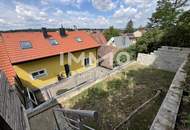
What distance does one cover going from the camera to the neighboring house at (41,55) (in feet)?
29.6

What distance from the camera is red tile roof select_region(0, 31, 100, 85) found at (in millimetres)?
7784

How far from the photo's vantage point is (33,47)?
1039 centimetres

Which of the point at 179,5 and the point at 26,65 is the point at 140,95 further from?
the point at 179,5

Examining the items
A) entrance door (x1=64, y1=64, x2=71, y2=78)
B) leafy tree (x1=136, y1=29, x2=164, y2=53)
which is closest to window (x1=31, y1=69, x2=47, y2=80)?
entrance door (x1=64, y1=64, x2=71, y2=78)

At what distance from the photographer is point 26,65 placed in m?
9.34

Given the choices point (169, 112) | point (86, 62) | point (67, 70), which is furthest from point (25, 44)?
point (169, 112)

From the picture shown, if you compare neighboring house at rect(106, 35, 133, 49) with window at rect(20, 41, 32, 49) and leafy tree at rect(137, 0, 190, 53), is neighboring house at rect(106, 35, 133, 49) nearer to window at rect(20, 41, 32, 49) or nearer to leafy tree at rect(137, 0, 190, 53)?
leafy tree at rect(137, 0, 190, 53)

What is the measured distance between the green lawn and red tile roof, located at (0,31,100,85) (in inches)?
169

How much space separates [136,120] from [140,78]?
393 centimetres

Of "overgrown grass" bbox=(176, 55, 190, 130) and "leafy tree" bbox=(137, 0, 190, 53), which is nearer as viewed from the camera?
"overgrown grass" bbox=(176, 55, 190, 130)

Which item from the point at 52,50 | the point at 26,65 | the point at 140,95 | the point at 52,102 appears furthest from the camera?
the point at 52,50

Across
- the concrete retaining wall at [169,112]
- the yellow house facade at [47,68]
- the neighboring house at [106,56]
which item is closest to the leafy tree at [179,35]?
the neighboring house at [106,56]

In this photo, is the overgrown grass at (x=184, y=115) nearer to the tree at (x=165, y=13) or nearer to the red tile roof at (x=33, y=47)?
the red tile roof at (x=33, y=47)

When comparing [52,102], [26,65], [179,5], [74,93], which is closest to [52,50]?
[26,65]
